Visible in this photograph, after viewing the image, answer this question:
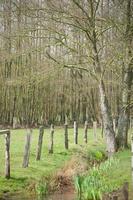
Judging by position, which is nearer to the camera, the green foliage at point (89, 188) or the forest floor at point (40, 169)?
the green foliage at point (89, 188)

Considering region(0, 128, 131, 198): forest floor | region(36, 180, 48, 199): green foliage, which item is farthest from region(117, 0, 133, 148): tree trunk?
region(36, 180, 48, 199): green foliage

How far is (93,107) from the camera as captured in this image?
61062mm

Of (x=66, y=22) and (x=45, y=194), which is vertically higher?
(x=66, y=22)

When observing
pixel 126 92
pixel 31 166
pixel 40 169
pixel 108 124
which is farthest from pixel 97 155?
pixel 40 169

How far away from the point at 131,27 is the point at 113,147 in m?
6.20

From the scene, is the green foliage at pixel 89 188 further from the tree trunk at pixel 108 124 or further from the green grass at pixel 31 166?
the tree trunk at pixel 108 124

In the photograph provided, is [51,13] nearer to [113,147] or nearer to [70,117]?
[113,147]

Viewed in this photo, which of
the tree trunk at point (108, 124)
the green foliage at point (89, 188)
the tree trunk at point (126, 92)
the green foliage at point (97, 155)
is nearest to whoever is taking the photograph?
the green foliage at point (89, 188)

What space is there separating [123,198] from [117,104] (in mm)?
43017

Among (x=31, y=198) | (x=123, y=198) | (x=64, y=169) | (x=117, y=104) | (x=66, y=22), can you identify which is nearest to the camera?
(x=123, y=198)

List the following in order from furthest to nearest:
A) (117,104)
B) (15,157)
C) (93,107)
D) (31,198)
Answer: (93,107)
(117,104)
(15,157)
(31,198)

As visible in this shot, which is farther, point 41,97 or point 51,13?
point 41,97

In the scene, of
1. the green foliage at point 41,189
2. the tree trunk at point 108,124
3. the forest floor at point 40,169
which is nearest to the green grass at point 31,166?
the forest floor at point 40,169

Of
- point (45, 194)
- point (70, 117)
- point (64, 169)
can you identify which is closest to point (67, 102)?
point (70, 117)
